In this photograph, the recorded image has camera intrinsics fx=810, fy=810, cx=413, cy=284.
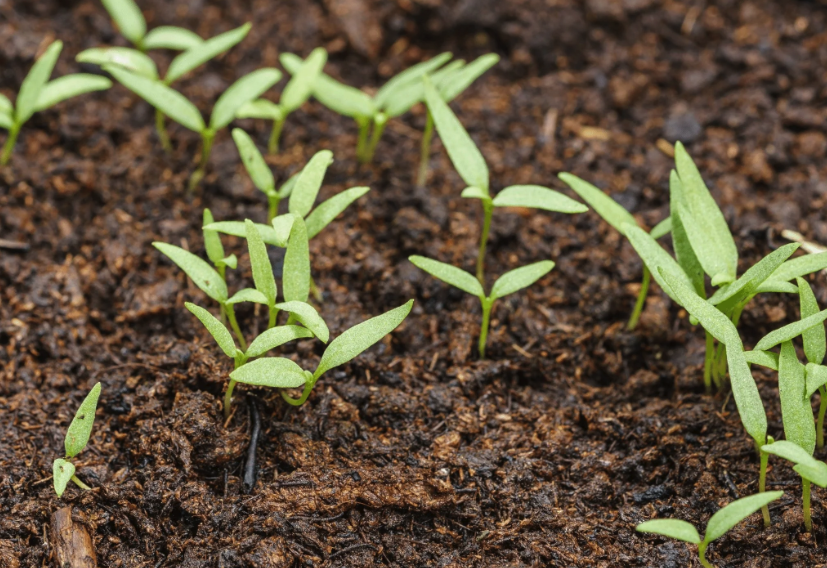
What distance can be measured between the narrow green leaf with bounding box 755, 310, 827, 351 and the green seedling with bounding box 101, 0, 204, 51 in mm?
2044

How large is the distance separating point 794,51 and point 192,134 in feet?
7.48

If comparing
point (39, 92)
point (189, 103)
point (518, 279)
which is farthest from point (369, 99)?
point (39, 92)

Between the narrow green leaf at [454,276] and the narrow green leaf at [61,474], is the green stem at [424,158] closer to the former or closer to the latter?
the narrow green leaf at [454,276]

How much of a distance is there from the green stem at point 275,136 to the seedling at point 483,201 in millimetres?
617

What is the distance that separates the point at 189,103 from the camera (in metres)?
2.55

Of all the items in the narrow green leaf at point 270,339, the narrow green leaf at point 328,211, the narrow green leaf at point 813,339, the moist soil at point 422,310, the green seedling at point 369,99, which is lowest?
the moist soil at point 422,310

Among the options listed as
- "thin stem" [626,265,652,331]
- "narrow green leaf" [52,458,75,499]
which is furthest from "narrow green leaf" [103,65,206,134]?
"thin stem" [626,265,652,331]

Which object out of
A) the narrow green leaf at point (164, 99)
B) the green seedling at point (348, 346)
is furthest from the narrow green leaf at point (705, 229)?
the narrow green leaf at point (164, 99)

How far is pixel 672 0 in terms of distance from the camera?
327 cm

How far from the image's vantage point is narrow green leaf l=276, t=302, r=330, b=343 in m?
1.77

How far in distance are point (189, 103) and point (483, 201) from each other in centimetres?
102

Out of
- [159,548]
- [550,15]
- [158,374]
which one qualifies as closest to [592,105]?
[550,15]

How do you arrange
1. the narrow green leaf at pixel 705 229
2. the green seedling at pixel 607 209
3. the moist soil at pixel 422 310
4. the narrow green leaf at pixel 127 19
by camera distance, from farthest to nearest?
1. the narrow green leaf at pixel 127 19
2. the green seedling at pixel 607 209
3. the narrow green leaf at pixel 705 229
4. the moist soil at pixel 422 310

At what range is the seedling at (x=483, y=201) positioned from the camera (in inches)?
81.2
